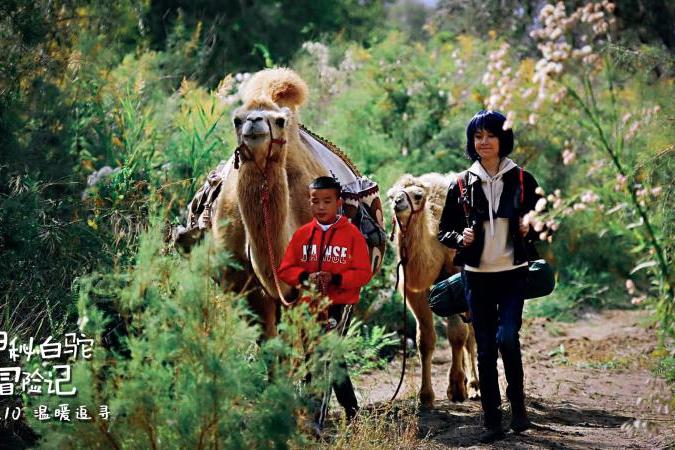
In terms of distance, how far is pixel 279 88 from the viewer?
8016 mm

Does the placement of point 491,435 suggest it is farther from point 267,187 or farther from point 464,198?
point 267,187

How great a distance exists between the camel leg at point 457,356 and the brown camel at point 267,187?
3.25 feet

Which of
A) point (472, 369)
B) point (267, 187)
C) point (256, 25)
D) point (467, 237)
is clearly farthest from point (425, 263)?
point (256, 25)

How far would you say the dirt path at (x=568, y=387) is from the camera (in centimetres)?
686

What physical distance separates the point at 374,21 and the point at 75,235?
17662mm

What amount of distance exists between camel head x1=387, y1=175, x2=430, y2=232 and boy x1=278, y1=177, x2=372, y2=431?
1.40 metres

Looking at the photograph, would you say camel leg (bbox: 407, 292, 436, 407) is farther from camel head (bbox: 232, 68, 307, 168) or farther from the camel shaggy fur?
camel head (bbox: 232, 68, 307, 168)

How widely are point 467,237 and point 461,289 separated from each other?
2.56ft

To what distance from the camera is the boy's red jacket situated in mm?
6430

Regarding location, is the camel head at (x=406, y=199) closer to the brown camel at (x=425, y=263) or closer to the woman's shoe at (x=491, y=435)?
the brown camel at (x=425, y=263)

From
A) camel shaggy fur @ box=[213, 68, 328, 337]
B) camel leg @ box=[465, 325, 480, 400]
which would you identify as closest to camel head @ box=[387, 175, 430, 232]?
camel shaggy fur @ box=[213, 68, 328, 337]

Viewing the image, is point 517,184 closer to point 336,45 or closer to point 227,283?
point 227,283

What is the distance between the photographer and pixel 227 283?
7.28 metres

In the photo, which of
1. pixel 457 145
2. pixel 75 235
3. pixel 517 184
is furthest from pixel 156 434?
pixel 457 145
